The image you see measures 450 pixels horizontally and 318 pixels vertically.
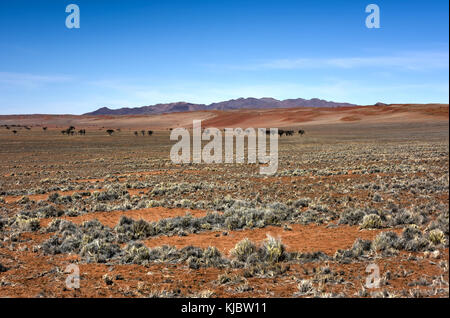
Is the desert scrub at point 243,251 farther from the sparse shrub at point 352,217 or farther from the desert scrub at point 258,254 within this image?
the sparse shrub at point 352,217

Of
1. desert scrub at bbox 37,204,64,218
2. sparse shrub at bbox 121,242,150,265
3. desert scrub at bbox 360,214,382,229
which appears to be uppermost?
desert scrub at bbox 360,214,382,229

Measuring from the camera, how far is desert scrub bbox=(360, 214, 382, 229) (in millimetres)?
10625

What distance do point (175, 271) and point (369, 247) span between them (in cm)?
480

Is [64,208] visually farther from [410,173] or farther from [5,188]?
[410,173]

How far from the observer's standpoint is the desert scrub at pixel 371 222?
34.9 ft

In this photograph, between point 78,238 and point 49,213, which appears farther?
point 49,213

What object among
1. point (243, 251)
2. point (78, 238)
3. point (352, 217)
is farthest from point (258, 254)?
point (78, 238)

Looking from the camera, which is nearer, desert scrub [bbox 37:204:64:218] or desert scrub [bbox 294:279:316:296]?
desert scrub [bbox 294:279:316:296]

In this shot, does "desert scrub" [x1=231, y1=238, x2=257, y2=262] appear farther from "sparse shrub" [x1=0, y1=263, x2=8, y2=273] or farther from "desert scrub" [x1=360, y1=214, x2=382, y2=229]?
"sparse shrub" [x1=0, y1=263, x2=8, y2=273]

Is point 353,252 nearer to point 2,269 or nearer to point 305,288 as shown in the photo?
point 305,288

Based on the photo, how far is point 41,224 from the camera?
13180 millimetres

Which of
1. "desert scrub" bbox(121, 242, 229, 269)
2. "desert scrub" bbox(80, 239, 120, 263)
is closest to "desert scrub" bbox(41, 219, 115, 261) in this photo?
"desert scrub" bbox(80, 239, 120, 263)

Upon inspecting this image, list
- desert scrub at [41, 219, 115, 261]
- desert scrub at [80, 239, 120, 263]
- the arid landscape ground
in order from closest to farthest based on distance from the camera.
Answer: the arid landscape ground → desert scrub at [80, 239, 120, 263] → desert scrub at [41, 219, 115, 261]

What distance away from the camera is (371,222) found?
10648 millimetres
